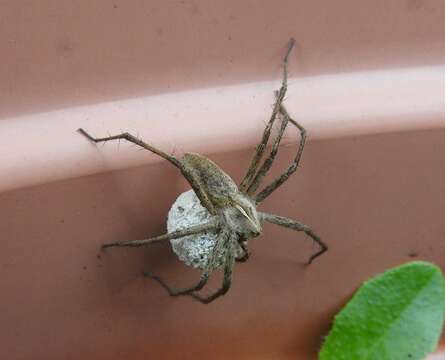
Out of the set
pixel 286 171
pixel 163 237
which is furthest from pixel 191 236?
pixel 286 171

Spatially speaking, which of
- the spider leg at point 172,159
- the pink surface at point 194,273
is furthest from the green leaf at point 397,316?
the spider leg at point 172,159

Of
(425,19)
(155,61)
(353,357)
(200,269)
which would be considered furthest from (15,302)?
(425,19)

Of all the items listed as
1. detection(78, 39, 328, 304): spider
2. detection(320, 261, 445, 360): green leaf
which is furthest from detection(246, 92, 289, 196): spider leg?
detection(320, 261, 445, 360): green leaf

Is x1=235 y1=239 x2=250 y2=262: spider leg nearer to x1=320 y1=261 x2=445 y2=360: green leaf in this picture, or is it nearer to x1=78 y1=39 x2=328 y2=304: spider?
x1=78 y1=39 x2=328 y2=304: spider

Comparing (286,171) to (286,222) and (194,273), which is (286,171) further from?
(194,273)

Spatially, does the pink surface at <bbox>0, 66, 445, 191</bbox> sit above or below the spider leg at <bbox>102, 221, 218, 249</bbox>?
above

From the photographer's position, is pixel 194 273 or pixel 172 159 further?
pixel 194 273
